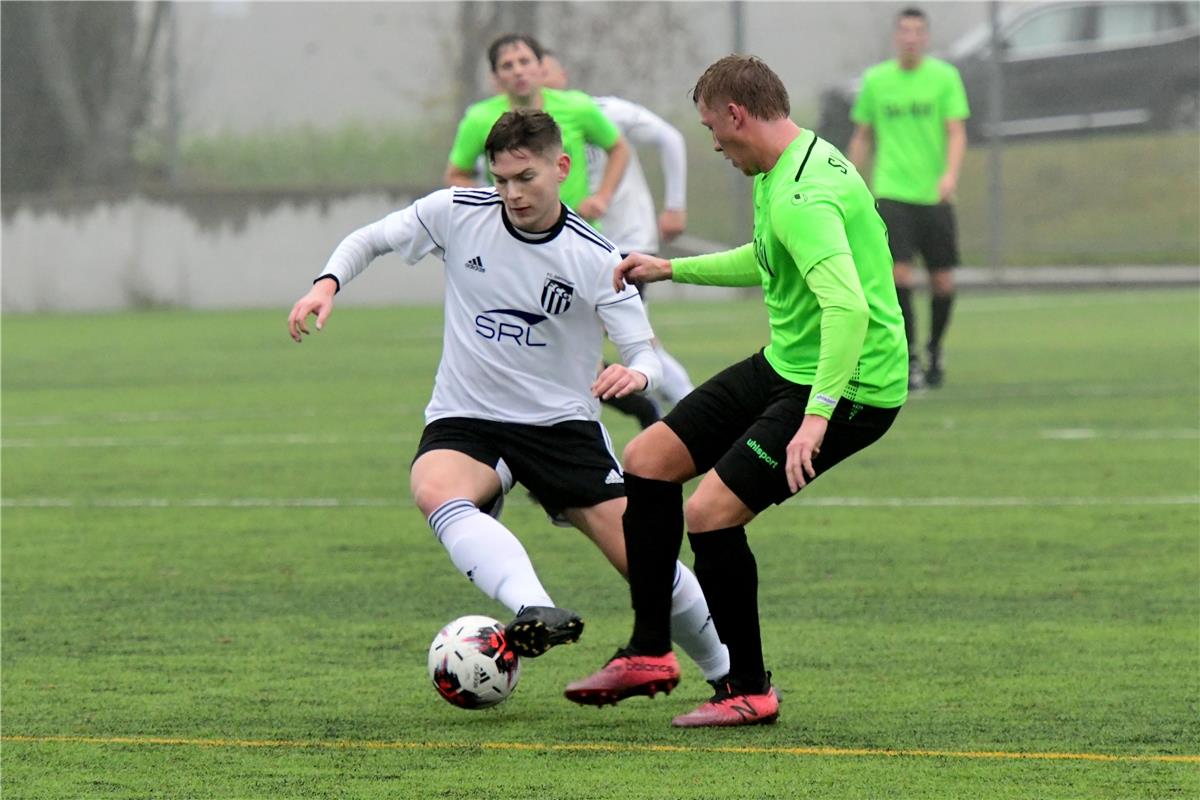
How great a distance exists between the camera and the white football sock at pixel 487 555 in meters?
5.25

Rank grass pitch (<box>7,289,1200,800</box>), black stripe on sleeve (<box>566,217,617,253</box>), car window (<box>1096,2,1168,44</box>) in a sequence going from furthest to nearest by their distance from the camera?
car window (<box>1096,2,1168,44</box>), black stripe on sleeve (<box>566,217,617,253</box>), grass pitch (<box>7,289,1200,800</box>)

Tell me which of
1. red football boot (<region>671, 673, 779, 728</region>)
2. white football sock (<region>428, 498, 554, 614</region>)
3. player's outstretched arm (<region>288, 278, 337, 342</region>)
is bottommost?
red football boot (<region>671, 673, 779, 728</region>)

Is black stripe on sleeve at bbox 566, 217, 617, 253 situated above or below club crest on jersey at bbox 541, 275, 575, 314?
above

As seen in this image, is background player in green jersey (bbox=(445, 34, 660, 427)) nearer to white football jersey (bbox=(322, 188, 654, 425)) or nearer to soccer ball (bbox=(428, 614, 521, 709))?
white football jersey (bbox=(322, 188, 654, 425))

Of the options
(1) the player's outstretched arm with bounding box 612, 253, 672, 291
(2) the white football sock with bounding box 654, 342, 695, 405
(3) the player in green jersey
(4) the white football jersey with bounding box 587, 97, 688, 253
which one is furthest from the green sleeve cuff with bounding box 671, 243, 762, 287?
(4) the white football jersey with bounding box 587, 97, 688, 253

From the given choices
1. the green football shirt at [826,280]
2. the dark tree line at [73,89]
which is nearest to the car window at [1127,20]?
the dark tree line at [73,89]

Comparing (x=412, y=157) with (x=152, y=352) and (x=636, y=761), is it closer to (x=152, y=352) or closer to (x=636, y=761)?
(x=152, y=352)

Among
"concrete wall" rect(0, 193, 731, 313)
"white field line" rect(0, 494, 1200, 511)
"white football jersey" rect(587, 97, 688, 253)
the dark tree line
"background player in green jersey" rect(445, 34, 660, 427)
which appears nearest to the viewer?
Answer: "white field line" rect(0, 494, 1200, 511)

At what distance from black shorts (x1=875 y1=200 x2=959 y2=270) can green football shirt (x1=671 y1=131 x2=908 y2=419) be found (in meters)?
8.28

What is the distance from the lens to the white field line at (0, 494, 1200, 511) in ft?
28.7

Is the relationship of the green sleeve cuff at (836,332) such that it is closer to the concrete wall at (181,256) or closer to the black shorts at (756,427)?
the black shorts at (756,427)

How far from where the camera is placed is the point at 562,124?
995 centimetres

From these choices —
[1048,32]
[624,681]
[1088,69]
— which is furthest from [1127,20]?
[624,681]

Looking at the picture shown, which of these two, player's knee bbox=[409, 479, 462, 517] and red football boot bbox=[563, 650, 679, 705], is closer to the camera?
red football boot bbox=[563, 650, 679, 705]
